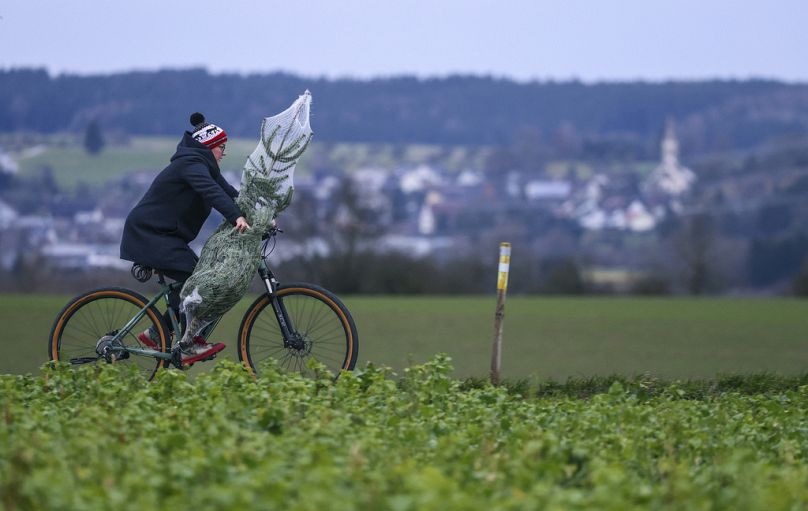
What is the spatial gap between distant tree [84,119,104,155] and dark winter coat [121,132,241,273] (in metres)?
72.8

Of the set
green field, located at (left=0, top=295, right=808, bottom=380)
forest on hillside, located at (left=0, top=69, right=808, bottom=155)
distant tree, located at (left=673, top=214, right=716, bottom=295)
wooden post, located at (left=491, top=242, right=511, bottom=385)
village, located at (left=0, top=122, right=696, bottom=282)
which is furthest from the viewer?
forest on hillside, located at (left=0, top=69, right=808, bottom=155)

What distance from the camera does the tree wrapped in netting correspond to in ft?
28.9

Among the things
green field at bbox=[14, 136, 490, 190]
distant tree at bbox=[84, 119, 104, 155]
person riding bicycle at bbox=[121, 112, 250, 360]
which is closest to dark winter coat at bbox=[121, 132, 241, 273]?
person riding bicycle at bbox=[121, 112, 250, 360]

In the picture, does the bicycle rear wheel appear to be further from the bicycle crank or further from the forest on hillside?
the forest on hillside

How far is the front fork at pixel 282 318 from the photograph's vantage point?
8.95 m

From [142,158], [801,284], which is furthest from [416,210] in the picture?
[801,284]

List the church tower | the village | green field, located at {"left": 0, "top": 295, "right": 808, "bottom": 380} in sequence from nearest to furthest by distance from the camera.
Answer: green field, located at {"left": 0, "top": 295, "right": 808, "bottom": 380}, the village, the church tower

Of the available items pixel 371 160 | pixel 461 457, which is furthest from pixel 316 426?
pixel 371 160

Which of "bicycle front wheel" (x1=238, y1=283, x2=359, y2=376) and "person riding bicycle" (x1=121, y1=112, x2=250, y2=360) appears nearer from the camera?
"bicycle front wheel" (x1=238, y1=283, x2=359, y2=376)

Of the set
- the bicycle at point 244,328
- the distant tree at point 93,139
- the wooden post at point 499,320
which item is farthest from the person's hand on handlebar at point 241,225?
the distant tree at point 93,139

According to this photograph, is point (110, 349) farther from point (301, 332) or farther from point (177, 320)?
point (301, 332)

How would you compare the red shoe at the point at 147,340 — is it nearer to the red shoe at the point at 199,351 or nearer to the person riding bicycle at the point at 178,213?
the person riding bicycle at the point at 178,213

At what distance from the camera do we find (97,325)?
925 centimetres

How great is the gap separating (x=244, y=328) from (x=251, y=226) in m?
0.71
